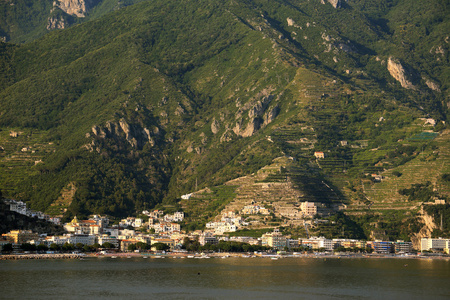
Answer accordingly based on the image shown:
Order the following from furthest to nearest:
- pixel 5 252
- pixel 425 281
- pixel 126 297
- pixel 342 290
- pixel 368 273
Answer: pixel 5 252 → pixel 368 273 → pixel 425 281 → pixel 342 290 → pixel 126 297

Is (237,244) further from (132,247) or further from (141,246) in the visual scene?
(132,247)

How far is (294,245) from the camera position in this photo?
19250 cm

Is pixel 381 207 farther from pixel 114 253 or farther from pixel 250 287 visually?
pixel 250 287

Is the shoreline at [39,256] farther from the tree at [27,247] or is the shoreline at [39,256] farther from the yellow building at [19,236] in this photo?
the yellow building at [19,236]

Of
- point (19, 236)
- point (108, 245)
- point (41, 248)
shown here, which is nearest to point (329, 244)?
point (108, 245)

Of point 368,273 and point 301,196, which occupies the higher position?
point 301,196

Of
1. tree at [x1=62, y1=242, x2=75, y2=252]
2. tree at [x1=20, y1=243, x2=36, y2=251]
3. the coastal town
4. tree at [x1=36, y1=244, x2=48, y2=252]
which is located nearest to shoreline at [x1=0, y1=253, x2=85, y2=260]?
tree at [x1=36, y1=244, x2=48, y2=252]

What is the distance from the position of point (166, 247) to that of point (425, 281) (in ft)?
280

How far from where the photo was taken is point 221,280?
121500 mm

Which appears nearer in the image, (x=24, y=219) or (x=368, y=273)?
(x=368, y=273)

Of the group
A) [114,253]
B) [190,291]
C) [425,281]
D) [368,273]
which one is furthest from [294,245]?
[190,291]

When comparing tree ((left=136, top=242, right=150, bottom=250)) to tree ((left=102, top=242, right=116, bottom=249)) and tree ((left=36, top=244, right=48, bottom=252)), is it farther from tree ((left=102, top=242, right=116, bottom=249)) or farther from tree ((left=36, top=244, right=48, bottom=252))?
tree ((left=36, top=244, right=48, bottom=252))

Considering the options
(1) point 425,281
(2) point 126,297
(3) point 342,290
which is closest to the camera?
(2) point 126,297

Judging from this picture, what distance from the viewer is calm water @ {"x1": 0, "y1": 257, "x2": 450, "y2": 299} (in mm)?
106000
